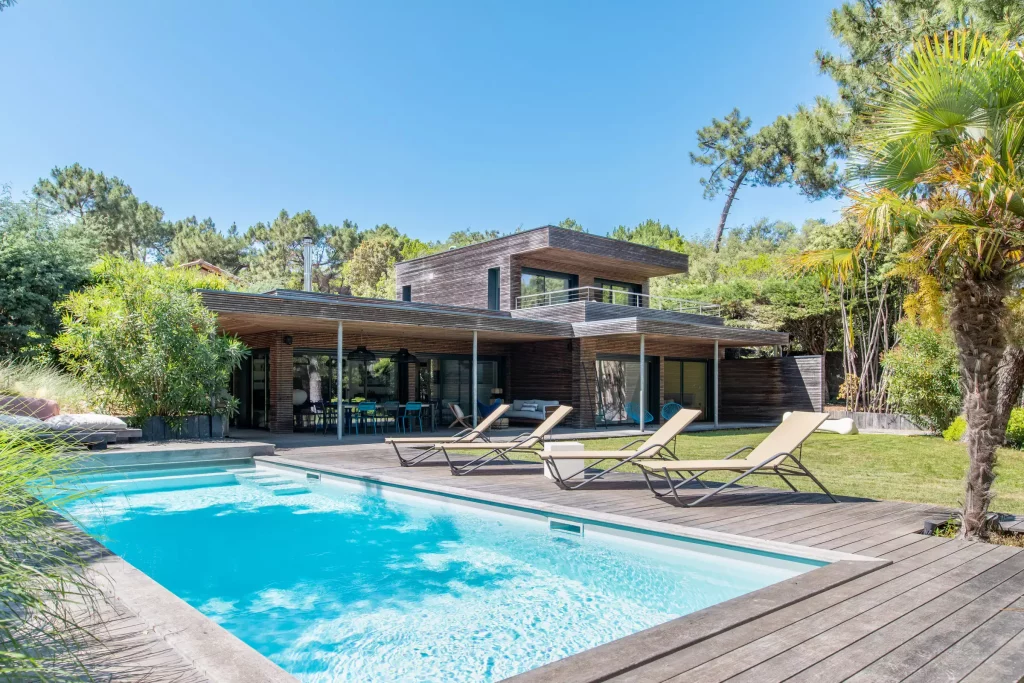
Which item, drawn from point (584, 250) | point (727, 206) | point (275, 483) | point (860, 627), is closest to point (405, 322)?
point (275, 483)

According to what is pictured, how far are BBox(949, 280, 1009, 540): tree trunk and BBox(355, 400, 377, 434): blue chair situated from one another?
1245cm

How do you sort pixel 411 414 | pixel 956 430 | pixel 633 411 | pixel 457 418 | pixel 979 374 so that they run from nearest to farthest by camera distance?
1. pixel 979 374
2. pixel 956 430
3. pixel 457 418
4. pixel 411 414
5. pixel 633 411

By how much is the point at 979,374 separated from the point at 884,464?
6.54 metres

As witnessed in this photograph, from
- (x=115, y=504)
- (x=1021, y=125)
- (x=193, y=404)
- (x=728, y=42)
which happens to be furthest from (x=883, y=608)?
(x=728, y=42)

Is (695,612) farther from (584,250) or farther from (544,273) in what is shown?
(544,273)

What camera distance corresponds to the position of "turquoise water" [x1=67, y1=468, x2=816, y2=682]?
403 cm

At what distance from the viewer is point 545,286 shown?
21359 mm

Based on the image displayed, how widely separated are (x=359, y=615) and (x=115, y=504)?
17.1ft

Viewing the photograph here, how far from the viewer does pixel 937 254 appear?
4.98 m

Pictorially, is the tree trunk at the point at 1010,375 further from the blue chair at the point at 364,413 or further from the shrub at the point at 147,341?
the shrub at the point at 147,341

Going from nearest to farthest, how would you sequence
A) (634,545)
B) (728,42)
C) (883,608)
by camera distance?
1. (883,608)
2. (634,545)
3. (728,42)

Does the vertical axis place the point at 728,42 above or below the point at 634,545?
above

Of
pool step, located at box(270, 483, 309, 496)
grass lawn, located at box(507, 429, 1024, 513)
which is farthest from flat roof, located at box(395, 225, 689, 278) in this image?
pool step, located at box(270, 483, 309, 496)

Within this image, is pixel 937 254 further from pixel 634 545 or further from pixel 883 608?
pixel 634 545
